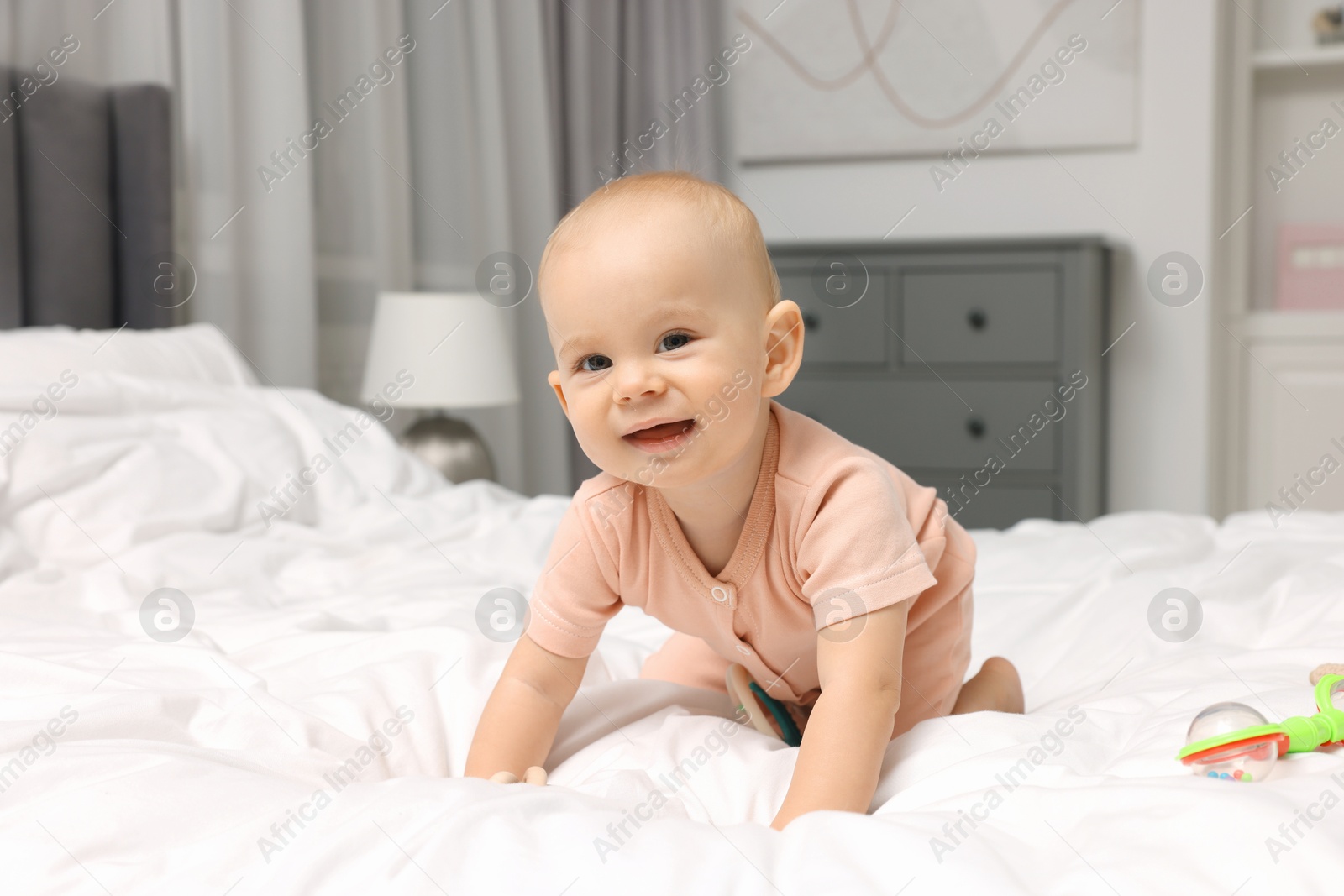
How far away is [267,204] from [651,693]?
1740mm

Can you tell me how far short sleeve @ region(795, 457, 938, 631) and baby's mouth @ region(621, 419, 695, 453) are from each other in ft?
0.37

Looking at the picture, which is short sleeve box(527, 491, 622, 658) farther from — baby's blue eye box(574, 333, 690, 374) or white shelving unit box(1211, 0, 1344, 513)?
white shelving unit box(1211, 0, 1344, 513)

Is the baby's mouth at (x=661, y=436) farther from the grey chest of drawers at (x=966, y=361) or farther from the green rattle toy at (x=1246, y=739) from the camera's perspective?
the grey chest of drawers at (x=966, y=361)

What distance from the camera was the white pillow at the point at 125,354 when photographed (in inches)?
59.6

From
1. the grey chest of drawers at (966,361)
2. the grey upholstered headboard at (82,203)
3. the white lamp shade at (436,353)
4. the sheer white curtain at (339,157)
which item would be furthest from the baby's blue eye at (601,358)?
the grey chest of drawers at (966,361)

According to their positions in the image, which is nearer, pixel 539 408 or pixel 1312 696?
pixel 1312 696

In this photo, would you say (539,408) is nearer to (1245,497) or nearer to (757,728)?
(1245,497)

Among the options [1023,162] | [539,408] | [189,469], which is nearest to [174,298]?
[189,469]

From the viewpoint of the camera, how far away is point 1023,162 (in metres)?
3.36

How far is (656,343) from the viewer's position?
699 mm

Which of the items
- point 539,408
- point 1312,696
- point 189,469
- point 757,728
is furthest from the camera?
point 539,408

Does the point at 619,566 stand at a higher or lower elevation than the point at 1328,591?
higher

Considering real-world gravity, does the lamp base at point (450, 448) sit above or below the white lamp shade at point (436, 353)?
below

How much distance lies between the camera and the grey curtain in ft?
10.4
